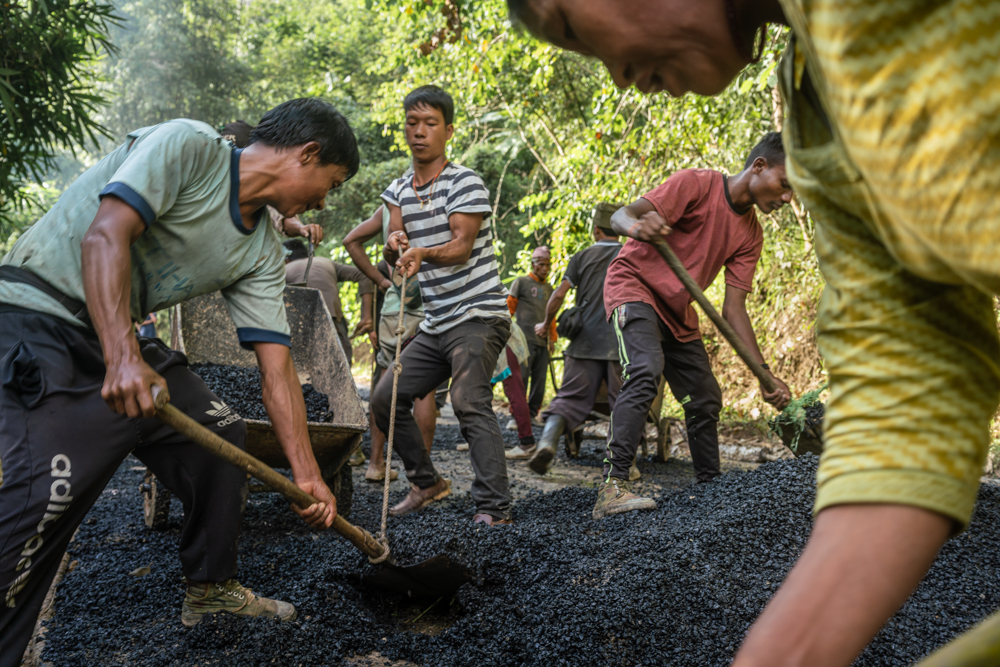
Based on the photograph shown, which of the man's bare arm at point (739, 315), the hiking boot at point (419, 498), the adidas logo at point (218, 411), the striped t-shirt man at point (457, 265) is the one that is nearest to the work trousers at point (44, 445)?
the adidas logo at point (218, 411)

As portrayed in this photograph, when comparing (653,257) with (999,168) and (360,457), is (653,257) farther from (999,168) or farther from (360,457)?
(999,168)

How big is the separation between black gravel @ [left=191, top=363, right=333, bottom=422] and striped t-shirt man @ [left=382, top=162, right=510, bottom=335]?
855 millimetres

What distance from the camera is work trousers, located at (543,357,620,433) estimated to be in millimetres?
5078

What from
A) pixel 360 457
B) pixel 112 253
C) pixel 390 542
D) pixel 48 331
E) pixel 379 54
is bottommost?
pixel 360 457

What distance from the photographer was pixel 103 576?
288 cm

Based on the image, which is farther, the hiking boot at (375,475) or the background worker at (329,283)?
the background worker at (329,283)

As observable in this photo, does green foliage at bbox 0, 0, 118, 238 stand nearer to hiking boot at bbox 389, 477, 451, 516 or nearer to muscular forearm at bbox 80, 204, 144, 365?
hiking boot at bbox 389, 477, 451, 516

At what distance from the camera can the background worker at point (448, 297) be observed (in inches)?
137

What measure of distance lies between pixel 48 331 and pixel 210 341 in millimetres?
2705

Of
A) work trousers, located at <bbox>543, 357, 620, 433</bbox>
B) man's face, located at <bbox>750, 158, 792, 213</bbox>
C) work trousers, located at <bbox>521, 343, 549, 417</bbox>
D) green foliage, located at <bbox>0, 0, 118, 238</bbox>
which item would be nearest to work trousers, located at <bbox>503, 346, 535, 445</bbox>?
work trousers, located at <bbox>543, 357, 620, 433</bbox>

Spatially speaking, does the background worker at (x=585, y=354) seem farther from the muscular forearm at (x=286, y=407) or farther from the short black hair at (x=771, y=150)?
the muscular forearm at (x=286, y=407)

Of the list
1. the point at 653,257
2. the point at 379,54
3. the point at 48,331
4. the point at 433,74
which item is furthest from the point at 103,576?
the point at 379,54

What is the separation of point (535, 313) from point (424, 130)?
438 centimetres

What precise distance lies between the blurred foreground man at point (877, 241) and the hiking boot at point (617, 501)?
2.82 m
